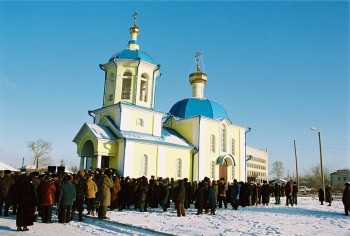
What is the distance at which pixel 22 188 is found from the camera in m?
9.20

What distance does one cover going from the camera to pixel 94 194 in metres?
11.2

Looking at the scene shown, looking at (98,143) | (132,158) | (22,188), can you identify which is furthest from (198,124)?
(22,188)

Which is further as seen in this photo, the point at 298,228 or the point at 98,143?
the point at 98,143

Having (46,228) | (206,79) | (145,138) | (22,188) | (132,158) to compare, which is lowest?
(46,228)

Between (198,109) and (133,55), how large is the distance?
7975 millimetres

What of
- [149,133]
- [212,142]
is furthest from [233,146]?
[149,133]

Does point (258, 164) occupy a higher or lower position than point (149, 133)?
higher

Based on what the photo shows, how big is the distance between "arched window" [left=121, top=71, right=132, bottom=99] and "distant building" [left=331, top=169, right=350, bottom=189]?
2682 inches

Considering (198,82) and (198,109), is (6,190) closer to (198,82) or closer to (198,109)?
(198,109)

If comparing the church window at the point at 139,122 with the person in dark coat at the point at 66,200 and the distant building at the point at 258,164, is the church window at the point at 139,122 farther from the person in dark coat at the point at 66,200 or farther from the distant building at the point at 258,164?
the distant building at the point at 258,164

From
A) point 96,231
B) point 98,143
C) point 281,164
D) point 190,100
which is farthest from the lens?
point 281,164

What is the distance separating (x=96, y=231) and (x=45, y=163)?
5525 cm

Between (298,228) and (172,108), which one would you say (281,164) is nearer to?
(172,108)

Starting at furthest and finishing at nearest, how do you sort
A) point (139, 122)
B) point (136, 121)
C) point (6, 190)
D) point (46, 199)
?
point (139, 122), point (136, 121), point (6, 190), point (46, 199)
